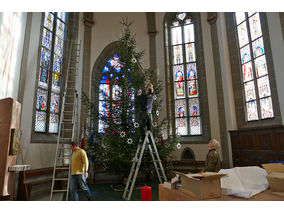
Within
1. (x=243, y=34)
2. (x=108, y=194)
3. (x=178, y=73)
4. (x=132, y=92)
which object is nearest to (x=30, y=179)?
(x=108, y=194)

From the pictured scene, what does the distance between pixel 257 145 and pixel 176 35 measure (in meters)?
5.49

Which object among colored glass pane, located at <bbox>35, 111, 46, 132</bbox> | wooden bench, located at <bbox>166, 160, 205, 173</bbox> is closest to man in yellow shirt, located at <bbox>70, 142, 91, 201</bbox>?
colored glass pane, located at <bbox>35, 111, 46, 132</bbox>

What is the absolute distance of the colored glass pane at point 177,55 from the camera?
855 cm

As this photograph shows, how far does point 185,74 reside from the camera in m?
8.34

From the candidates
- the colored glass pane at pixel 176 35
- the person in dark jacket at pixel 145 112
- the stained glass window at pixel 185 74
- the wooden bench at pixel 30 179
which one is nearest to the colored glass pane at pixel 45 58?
the wooden bench at pixel 30 179

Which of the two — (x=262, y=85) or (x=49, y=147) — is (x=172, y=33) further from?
(x=49, y=147)

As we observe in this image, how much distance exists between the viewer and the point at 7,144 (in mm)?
3170

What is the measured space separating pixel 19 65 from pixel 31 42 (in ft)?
3.21

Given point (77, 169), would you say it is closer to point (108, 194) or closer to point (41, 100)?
point (108, 194)

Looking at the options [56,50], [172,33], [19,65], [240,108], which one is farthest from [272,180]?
[172,33]

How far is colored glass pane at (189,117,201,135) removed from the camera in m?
7.75

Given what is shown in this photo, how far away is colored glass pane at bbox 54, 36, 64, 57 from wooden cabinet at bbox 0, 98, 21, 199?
4151 mm

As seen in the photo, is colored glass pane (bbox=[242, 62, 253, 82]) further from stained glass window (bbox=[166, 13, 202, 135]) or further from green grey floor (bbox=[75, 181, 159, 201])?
green grey floor (bbox=[75, 181, 159, 201])

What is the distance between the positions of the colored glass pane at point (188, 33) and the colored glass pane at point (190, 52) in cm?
24
